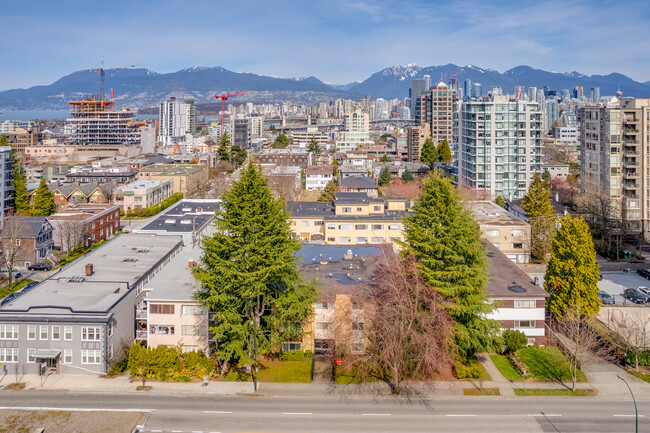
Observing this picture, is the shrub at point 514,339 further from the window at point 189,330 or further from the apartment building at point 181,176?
the apartment building at point 181,176

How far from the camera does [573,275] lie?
25922 mm

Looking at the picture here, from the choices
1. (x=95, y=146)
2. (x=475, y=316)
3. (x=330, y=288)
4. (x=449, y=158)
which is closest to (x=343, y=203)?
(x=330, y=288)

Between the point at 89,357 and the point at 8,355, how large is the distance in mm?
3705

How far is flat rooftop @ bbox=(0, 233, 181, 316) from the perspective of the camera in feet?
78.0

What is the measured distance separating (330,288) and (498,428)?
976cm

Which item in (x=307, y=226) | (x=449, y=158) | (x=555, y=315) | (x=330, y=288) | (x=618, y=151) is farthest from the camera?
(x=449, y=158)

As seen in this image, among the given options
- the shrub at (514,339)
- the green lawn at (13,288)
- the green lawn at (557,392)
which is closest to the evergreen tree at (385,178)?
the green lawn at (13,288)

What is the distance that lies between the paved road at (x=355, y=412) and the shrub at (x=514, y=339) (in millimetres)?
3827

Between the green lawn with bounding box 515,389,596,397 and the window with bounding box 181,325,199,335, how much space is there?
14.3 meters

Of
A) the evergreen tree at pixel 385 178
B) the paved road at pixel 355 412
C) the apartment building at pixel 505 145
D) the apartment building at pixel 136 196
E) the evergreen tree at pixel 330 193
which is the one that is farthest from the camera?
the evergreen tree at pixel 385 178

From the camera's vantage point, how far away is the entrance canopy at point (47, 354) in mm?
22859

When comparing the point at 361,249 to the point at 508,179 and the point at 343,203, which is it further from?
the point at 508,179

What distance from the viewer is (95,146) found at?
379 ft

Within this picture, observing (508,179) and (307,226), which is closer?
(307,226)
